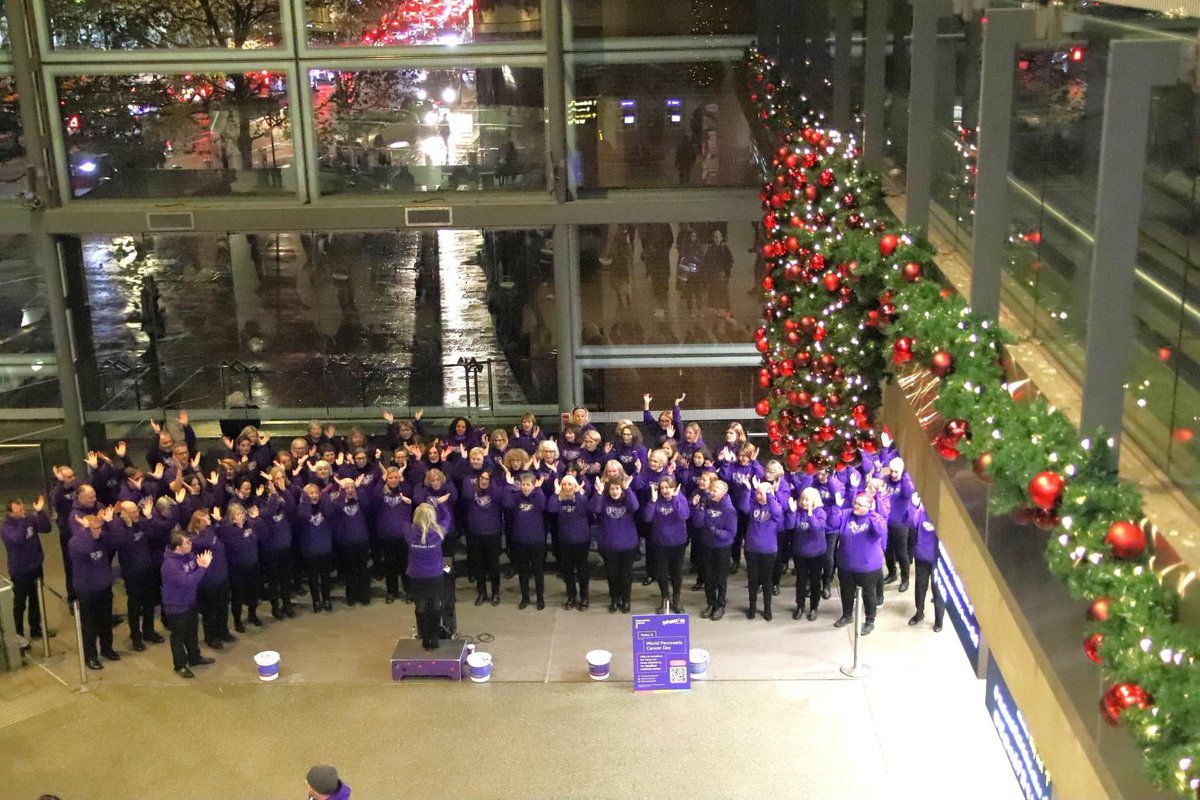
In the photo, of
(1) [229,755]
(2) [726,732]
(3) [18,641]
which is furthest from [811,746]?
(3) [18,641]

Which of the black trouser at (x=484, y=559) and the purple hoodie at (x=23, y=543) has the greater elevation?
the purple hoodie at (x=23, y=543)

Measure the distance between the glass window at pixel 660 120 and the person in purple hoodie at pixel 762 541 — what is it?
15.2 ft

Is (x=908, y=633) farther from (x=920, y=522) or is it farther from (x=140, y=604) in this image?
(x=140, y=604)

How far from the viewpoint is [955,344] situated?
20.8ft

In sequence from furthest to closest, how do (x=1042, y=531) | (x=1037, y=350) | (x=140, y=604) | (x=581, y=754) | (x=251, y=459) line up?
(x=251, y=459) → (x=140, y=604) → (x=581, y=754) → (x=1037, y=350) → (x=1042, y=531)

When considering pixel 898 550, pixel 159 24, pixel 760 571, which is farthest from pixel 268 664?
pixel 159 24

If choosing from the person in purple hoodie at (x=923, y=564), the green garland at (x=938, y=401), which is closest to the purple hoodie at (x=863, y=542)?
the person in purple hoodie at (x=923, y=564)

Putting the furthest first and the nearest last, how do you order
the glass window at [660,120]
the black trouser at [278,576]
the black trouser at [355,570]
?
the glass window at [660,120] → the black trouser at [355,570] → the black trouser at [278,576]

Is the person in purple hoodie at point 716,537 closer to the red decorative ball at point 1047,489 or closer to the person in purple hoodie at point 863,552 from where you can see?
the person in purple hoodie at point 863,552

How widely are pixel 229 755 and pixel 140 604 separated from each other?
257 cm

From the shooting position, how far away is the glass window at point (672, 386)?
645 inches

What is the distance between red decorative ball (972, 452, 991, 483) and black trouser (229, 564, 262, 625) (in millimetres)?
9073

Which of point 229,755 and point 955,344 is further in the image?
point 229,755

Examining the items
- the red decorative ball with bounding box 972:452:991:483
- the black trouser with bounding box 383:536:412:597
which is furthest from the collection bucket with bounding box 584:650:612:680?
the red decorative ball with bounding box 972:452:991:483
